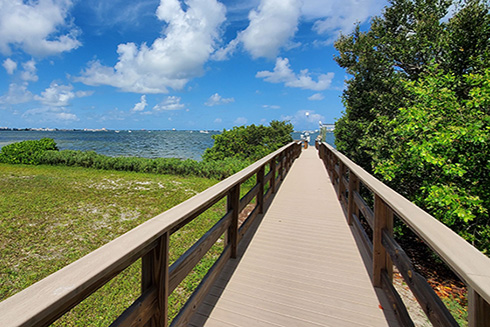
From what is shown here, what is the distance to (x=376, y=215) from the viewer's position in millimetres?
2375

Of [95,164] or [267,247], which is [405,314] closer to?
[267,247]

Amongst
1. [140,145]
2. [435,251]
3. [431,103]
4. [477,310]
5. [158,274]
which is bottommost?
[140,145]

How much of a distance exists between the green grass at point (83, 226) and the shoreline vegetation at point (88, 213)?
1 cm

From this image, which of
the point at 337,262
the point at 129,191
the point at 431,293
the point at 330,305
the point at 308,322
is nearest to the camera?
the point at 431,293

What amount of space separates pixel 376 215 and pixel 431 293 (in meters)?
0.99

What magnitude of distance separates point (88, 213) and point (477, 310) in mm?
6658

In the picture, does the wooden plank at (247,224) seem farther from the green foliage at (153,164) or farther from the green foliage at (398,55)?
the green foliage at (153,164)

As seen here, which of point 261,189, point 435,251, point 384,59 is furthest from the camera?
point 384,59

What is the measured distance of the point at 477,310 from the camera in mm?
1012

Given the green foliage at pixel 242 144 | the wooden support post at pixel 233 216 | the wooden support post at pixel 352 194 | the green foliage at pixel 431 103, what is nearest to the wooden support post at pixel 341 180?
the green foliage at pixel 431 103

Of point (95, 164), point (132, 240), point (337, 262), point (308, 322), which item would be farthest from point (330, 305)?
point (95, 164)

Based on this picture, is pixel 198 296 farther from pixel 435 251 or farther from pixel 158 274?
pixel 435 251

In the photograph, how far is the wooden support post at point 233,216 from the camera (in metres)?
2.82

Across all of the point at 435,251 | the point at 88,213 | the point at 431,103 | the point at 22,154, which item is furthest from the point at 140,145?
the point at 435,251
